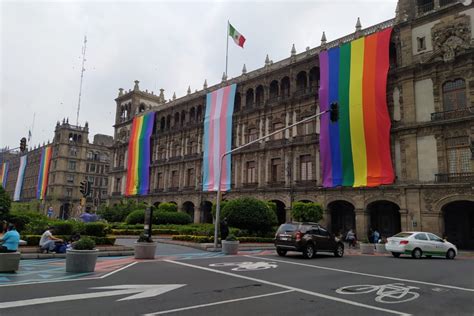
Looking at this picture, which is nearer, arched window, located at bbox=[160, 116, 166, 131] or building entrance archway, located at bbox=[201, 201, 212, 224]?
building entrance archway, located at bbox=[201, 201, 212, 224]

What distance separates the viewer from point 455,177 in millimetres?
27016

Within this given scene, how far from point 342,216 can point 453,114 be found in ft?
42.4

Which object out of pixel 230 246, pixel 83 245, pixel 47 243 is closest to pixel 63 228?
pixel 47 243

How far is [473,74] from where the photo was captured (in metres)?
27.6

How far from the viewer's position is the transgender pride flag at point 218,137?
1719 inches

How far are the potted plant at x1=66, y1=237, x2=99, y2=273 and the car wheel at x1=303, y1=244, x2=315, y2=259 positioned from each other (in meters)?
9.36

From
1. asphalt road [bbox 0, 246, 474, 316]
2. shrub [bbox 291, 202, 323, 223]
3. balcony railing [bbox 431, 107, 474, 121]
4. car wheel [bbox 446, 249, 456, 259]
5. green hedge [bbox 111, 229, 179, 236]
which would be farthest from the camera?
green hedge [bbox 111, 229, 179, 236]

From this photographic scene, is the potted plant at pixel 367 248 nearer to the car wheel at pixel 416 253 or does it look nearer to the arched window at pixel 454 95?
the car wheel at pixel 416 253

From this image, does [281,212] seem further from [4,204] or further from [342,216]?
[4,204]

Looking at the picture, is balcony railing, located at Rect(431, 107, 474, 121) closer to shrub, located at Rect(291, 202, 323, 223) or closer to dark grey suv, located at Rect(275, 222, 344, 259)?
shrub, located at Rect(291, 202, 323, 223)

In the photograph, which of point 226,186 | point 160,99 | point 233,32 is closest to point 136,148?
point 160,99

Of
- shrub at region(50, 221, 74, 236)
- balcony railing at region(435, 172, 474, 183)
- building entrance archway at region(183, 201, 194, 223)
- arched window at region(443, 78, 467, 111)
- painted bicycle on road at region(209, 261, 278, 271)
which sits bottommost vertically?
painted bicycle on road at region(209, 261, 278, 271)

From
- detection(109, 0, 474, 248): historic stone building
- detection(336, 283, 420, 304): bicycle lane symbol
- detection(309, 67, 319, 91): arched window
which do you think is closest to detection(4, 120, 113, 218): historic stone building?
detection(109, 0, 474, 248): historic stone building

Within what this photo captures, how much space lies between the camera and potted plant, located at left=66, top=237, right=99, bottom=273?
11.5 meters
